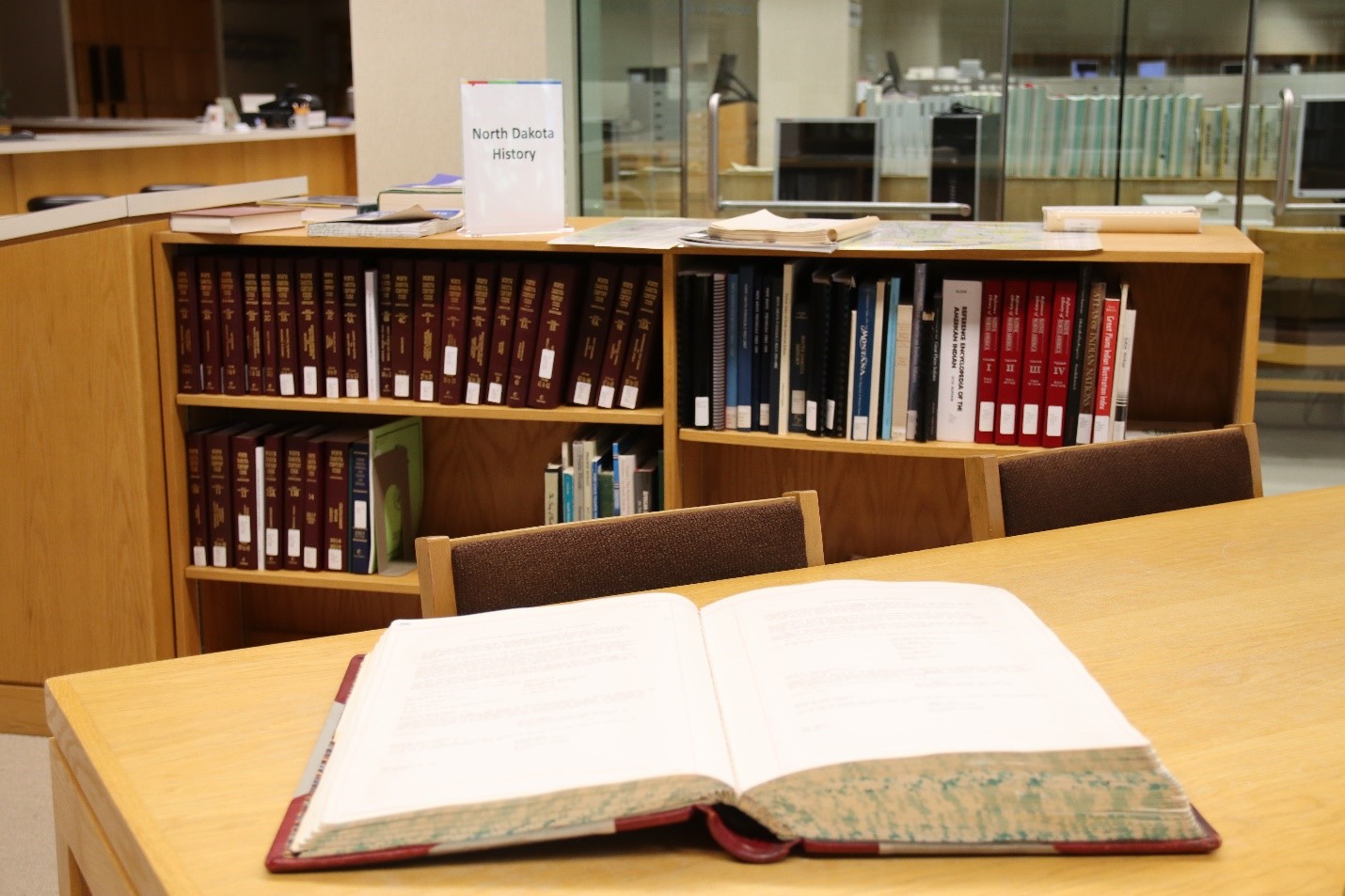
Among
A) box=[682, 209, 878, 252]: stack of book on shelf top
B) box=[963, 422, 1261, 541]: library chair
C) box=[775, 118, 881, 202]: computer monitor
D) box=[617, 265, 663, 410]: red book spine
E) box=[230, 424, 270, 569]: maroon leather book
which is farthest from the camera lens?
box=[775, 118, 881, 202]: computer monitor

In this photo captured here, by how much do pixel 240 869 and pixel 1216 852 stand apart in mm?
645

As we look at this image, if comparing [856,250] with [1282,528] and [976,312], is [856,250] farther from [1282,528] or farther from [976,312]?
[1282,528]

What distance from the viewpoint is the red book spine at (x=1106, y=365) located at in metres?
2.44

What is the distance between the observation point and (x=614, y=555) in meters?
1.47

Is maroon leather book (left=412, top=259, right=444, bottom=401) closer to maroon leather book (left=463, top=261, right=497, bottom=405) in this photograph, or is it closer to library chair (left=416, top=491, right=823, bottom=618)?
maroon leather book (left=463, top=261, right=497, bottom=405)

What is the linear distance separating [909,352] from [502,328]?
84 cm

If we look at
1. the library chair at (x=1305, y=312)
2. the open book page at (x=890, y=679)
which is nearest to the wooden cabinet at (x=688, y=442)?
the open book page at (x=890, y=679)

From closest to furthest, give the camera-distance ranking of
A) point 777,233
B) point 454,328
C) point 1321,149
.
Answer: point 777,233
point 454,328
point 1321,149

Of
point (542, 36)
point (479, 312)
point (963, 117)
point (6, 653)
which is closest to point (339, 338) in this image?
point (479, 312)

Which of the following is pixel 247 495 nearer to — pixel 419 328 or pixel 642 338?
pixel 419 328

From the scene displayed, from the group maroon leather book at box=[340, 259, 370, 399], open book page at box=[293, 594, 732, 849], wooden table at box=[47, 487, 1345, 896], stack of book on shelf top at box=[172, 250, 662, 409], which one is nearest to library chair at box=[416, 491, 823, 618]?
wooden table at box=[47, 487, 1345, 896]

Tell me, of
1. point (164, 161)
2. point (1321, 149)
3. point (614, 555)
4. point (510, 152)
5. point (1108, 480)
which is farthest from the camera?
point (164, 161)

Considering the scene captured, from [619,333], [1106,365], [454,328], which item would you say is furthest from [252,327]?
[1106,365]

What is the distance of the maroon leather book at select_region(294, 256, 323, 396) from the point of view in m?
2.80
